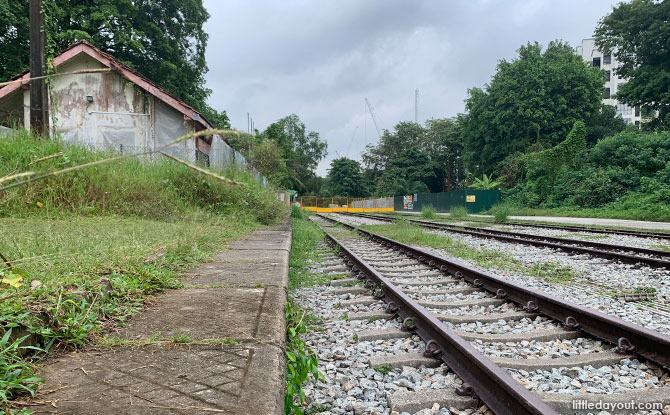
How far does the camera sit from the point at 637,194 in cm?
2106

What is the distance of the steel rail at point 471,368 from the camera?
183 centimetres

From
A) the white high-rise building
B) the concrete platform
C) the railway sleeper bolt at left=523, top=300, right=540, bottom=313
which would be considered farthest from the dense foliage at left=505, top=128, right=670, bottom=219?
the white high-rise building

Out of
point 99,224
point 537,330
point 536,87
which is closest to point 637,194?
point 536,87

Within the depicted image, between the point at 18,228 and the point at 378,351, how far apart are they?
4.17m

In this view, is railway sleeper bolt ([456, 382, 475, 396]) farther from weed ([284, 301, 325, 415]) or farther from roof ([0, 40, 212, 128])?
roof ([0, 40, 212, 128])

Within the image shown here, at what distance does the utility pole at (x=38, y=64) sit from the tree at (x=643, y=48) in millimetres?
35254

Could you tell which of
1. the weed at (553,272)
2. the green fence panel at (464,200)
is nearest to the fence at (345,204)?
the green fence panel at (464,200)

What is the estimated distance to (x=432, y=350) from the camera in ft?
8.55

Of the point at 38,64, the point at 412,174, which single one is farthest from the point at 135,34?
the point at 412,174

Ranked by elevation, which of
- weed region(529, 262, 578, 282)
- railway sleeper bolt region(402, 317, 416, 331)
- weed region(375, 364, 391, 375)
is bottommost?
weed region(375, 364, 391, 375)

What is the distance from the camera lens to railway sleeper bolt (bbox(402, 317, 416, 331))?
315cm

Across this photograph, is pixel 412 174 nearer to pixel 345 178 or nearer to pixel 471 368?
pixel 345 178

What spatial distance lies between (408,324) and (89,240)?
3.16 m

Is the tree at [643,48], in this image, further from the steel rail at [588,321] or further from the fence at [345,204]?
the steel rail at [588,321]
